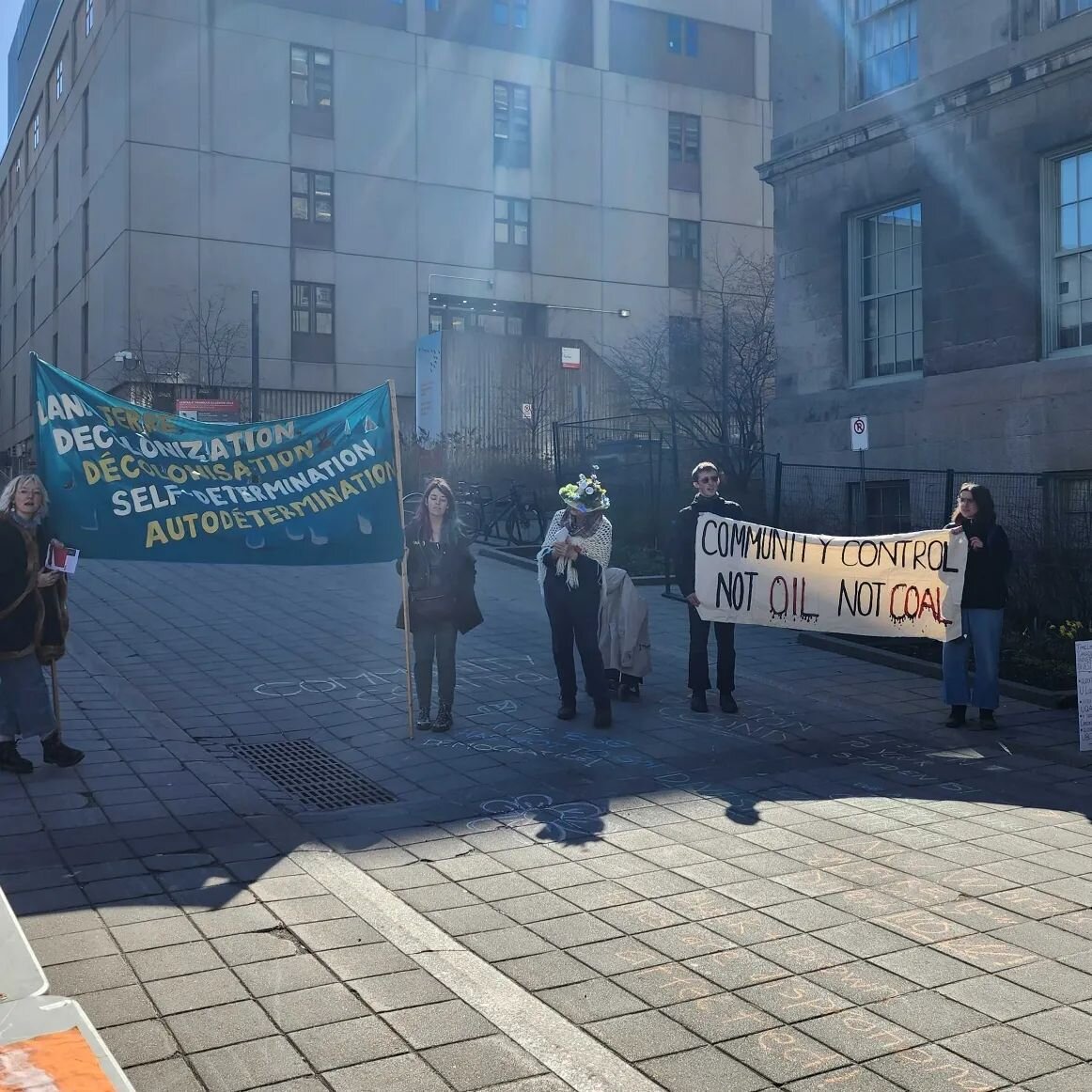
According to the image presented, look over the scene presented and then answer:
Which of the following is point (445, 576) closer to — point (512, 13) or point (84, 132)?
point (512, 13)

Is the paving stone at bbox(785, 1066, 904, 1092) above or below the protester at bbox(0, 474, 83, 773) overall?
below

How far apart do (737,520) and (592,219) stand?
36550 millimetres

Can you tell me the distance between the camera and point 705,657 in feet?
31.2

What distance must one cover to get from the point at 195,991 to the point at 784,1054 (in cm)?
203

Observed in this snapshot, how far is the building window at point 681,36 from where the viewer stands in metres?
46.7

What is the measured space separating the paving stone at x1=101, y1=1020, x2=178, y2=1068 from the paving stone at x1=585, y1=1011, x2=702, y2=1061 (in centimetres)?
135

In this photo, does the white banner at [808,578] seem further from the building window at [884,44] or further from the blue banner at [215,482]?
the building window at [884,44]

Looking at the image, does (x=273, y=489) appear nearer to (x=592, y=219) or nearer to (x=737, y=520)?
(x=737, y=520)

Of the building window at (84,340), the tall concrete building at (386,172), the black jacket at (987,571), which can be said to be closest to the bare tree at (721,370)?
the tall concrete building at (386,172)

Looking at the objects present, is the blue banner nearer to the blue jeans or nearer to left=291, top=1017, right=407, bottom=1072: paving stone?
the blue jeans

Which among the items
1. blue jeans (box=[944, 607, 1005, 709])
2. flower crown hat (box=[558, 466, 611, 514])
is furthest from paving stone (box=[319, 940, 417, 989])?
blue jeans (box=[944, 607, 1005, 709])

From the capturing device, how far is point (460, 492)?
73.2ft

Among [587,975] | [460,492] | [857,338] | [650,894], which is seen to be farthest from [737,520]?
Result: [460,492]

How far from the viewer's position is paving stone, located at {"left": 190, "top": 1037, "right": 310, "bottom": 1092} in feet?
12.5
